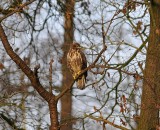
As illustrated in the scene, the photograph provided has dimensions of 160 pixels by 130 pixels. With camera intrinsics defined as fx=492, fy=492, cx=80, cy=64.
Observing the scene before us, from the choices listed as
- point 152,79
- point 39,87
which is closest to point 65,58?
point 152,79

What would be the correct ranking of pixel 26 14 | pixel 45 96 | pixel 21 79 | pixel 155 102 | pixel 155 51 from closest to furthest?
1. pixel 45 96
2. pixel 155 102
3. pixel 155 51
4. pixel 21 79
5. pixel 26 14

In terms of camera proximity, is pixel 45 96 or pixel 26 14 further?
pixel 26 14

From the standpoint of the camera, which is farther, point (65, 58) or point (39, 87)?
point (65, 58)

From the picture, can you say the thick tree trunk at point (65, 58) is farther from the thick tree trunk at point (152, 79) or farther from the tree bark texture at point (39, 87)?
the tree bark texture at point (39, 87)

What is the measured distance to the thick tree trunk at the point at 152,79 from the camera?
6375 millimetres

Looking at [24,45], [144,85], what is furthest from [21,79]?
[144,85]

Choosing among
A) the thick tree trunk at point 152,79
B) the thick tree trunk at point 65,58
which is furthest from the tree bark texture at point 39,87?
the thick tree trunk at point 65,58

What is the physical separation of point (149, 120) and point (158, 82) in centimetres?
58

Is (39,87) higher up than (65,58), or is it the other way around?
(65,58)

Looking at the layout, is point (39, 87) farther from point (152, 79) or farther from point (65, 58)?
point (65, 58)

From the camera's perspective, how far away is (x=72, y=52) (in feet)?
27.6

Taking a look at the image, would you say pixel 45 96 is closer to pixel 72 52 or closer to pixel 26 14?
pixel 72 52

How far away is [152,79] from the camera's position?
6.40 metres

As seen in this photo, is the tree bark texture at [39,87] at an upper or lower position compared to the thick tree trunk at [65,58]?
lower
